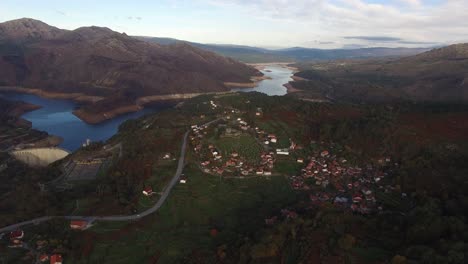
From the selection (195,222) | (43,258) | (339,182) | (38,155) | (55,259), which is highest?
(339,182)

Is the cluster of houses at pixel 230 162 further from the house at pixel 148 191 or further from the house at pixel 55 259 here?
the house at pixel 55 259

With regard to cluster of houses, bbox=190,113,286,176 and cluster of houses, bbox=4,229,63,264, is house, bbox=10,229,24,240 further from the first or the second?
cluster of houses, bbox=190,113,286,176

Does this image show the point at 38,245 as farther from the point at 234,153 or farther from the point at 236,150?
the point at 236,150

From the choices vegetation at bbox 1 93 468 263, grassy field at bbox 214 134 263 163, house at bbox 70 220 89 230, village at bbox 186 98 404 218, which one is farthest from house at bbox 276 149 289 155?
house at bbox 70 220 89 230

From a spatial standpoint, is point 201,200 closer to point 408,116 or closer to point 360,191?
point 360,191

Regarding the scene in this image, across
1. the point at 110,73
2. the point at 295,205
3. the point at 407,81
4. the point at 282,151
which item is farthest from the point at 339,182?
the point at 110,73

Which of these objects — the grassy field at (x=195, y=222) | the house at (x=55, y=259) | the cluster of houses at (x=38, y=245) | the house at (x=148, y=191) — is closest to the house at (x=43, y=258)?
the cluster of houses at (x=38, y=245)

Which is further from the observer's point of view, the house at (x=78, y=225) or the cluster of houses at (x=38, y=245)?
the house at (x=78, y=225)
